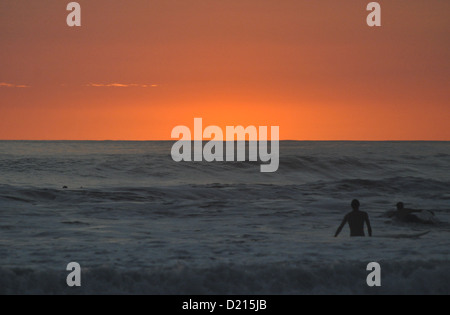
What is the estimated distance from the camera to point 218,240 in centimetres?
1518

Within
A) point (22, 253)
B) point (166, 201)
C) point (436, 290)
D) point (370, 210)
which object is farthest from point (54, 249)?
point (370, 210)

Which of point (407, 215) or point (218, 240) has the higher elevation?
point (407, 215)

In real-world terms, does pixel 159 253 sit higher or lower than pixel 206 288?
higher

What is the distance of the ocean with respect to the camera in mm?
11188

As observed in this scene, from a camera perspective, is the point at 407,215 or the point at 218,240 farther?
the point at 407,215

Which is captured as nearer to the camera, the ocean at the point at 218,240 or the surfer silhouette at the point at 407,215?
the ocean at the point at 218,240

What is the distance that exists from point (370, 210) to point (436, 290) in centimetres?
1145

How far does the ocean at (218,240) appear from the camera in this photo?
11188 millimetres

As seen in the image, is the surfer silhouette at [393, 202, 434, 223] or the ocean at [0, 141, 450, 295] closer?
the ocean at [0, 141, 450, 295]

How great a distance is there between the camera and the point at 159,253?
1334 cm
